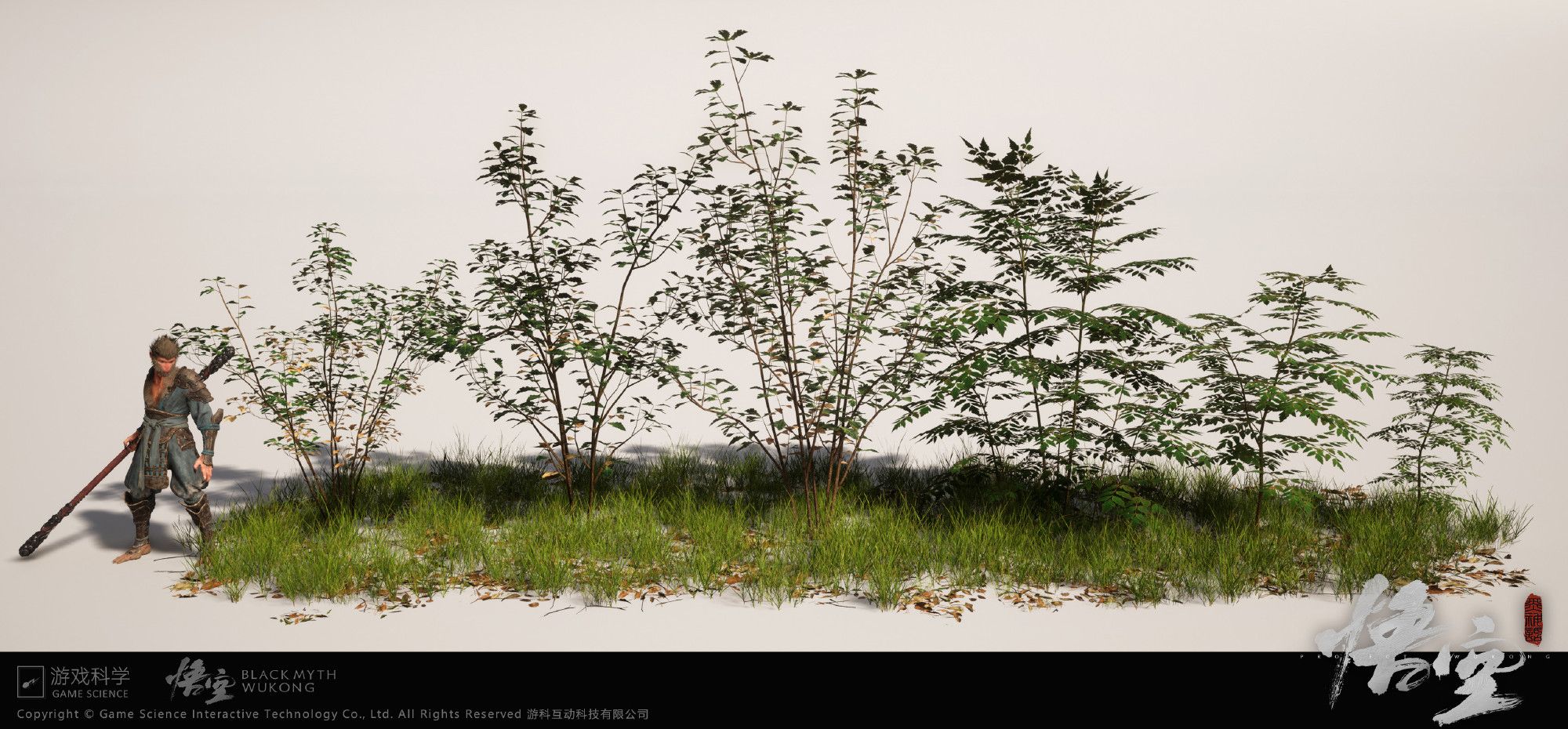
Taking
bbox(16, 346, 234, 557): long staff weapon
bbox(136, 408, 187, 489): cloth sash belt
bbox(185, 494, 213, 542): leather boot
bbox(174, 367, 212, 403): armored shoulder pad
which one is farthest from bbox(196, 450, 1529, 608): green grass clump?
bbox(174, 367, 212, 403): armored shoulder pad

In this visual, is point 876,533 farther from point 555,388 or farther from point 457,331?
point 457,331

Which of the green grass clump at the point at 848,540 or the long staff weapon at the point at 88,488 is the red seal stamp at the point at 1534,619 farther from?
the long staff weapon at the point at 88,488

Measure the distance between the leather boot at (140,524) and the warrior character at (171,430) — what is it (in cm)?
13

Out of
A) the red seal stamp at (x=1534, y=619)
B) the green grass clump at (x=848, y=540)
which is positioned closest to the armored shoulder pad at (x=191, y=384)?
the green grass clump at (x=848, y=540)

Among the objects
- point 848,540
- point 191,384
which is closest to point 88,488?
point 191,384

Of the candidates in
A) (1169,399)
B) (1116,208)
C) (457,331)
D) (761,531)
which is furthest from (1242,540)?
(457,331)

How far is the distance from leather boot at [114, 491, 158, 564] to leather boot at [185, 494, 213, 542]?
329 mm

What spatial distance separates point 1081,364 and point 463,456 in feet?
21.3

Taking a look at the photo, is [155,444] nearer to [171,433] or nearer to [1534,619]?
[171,433]

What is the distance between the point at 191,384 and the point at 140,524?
1.36m

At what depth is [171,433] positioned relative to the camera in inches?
312

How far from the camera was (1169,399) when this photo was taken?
26.0 ft

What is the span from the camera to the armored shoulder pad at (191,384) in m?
7.86

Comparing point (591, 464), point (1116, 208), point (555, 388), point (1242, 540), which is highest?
point (1116, 208)
